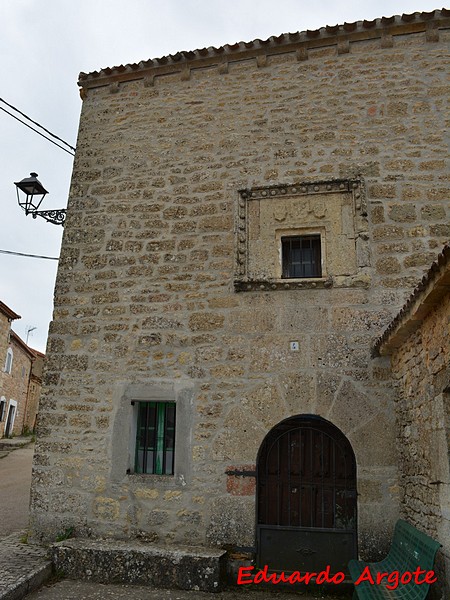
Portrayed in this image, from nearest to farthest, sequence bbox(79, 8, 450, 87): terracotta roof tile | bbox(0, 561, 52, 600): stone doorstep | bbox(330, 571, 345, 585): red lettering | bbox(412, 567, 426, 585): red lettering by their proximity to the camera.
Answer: bbox(412, 567, 426, 585): red lettering, bbox(0, 561, 52, 600): stone doorstep, bbox(330, 571, 345, 585): red lettering, bbox(79, 8, 450, 87): terracotta roof tile

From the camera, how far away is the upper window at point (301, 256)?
545 centimetres

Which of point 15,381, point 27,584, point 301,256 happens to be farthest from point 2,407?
point 301,256

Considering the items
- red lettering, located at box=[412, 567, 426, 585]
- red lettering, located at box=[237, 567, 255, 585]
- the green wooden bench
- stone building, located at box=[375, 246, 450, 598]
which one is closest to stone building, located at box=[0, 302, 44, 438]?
red lettering, located at box=[237, 567, 255, 585]

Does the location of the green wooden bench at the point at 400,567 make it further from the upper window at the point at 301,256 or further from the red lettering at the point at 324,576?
the upper window at the point at 301,256

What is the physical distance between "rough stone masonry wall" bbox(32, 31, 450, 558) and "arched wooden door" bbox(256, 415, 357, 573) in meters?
0.17

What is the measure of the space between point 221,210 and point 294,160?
1025 mm

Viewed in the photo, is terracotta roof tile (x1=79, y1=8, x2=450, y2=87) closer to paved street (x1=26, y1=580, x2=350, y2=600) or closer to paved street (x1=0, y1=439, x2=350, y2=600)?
paved street (x1=0, y1=439, x2=350, y2=600)

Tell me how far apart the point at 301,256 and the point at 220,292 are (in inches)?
39.0

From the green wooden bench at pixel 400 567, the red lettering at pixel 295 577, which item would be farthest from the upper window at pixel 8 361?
the green wooden bench at pixel 400 567

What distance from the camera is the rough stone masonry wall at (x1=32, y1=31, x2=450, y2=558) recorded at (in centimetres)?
496

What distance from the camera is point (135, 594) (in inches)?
173

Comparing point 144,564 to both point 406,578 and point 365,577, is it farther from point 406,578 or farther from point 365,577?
point 406,578

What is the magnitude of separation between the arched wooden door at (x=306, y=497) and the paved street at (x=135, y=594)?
0.95ft

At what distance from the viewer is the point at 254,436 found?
4.96 meters
